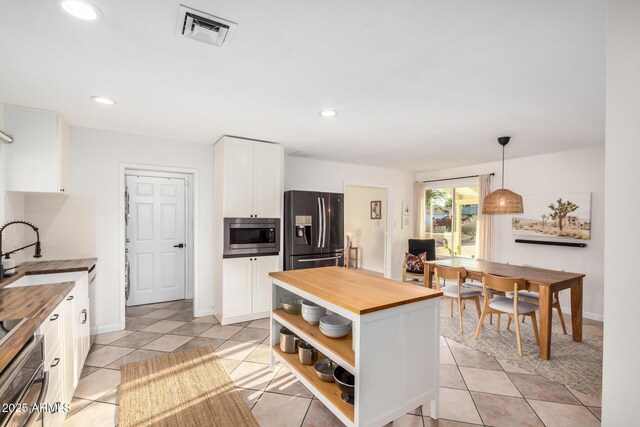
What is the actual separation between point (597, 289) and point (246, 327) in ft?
15.4

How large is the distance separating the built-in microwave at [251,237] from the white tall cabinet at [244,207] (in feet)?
0.19

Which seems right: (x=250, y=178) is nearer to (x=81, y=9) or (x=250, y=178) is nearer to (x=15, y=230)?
(x=15, y=230)

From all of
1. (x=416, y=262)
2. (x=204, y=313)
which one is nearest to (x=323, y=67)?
(x=204, y=313)

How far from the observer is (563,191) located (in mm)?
4426

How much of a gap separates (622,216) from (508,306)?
9.18 ft

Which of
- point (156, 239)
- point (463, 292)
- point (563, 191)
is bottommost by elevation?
point (463, 292)

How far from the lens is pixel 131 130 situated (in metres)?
3.51

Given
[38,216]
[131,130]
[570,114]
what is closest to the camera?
[570,114]

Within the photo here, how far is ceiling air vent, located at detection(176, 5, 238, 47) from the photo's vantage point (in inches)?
56.8

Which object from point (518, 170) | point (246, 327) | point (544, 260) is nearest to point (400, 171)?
point (518, 170)

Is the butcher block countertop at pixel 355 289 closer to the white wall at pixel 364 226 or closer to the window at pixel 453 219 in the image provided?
the window at pixel 453 219

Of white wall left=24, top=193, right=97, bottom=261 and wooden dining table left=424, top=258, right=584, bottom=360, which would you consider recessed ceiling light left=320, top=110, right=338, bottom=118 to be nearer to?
wooden dining table left=424, top=258, right=584, bottom=360

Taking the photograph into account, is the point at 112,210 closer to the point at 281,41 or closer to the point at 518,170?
the point at 281,41

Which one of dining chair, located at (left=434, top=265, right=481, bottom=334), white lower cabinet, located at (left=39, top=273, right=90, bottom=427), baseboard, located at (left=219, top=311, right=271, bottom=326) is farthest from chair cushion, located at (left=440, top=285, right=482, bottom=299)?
white lower cabinet, located at (left=39, top=273, right=90, bottom=427)
